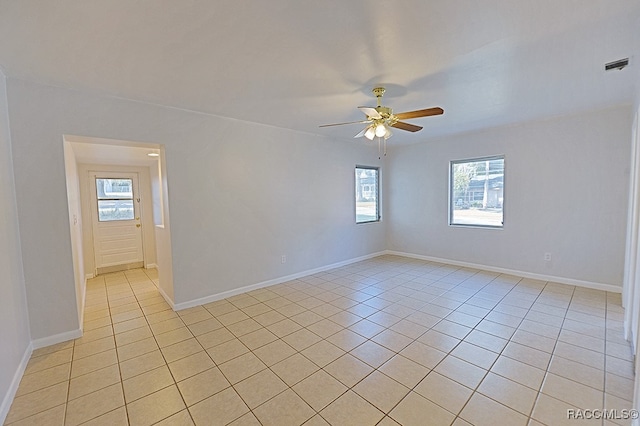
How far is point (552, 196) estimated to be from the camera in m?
4.16

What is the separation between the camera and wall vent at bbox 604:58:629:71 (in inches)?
91.0

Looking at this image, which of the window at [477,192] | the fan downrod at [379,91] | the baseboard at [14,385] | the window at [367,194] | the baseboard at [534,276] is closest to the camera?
the baseboard at [14,385]

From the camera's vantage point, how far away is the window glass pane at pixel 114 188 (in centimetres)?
522

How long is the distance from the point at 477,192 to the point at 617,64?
285cm

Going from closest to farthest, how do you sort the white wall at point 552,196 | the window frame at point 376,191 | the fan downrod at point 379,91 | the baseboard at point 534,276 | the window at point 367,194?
the fan downrod at point 379,91 < the white wall at point 552,196 < the baseboard at point 534,276 < the window frame at point 376,191 < the window at point 367,194

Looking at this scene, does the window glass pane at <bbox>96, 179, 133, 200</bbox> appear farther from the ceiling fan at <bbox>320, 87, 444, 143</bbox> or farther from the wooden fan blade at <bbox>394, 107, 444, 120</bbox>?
the wooden fan blade at <bbox>394, 107, 444, 120</bbox>

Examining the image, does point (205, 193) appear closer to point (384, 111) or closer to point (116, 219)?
point (384, 111)

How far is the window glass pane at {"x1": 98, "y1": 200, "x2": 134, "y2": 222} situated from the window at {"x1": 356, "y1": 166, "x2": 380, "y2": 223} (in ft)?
15.2

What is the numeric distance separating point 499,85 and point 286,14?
7.74 feet

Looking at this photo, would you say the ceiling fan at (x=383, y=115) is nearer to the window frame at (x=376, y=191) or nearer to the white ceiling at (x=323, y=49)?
the white ceiling at (x=323, y=49)

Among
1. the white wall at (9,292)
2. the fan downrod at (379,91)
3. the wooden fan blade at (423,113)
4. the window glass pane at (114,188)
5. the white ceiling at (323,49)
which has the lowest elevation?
the white wall at (9,292)

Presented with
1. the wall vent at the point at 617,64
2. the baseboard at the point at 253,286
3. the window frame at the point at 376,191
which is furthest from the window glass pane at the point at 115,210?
the wall vent at the point at 617,64

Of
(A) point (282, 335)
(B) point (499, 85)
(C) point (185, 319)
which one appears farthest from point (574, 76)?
(C) point (185, 319)

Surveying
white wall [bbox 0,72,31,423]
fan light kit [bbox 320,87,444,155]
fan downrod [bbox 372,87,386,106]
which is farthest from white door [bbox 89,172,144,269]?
fan downrod [bbox 372,87,386,106]
